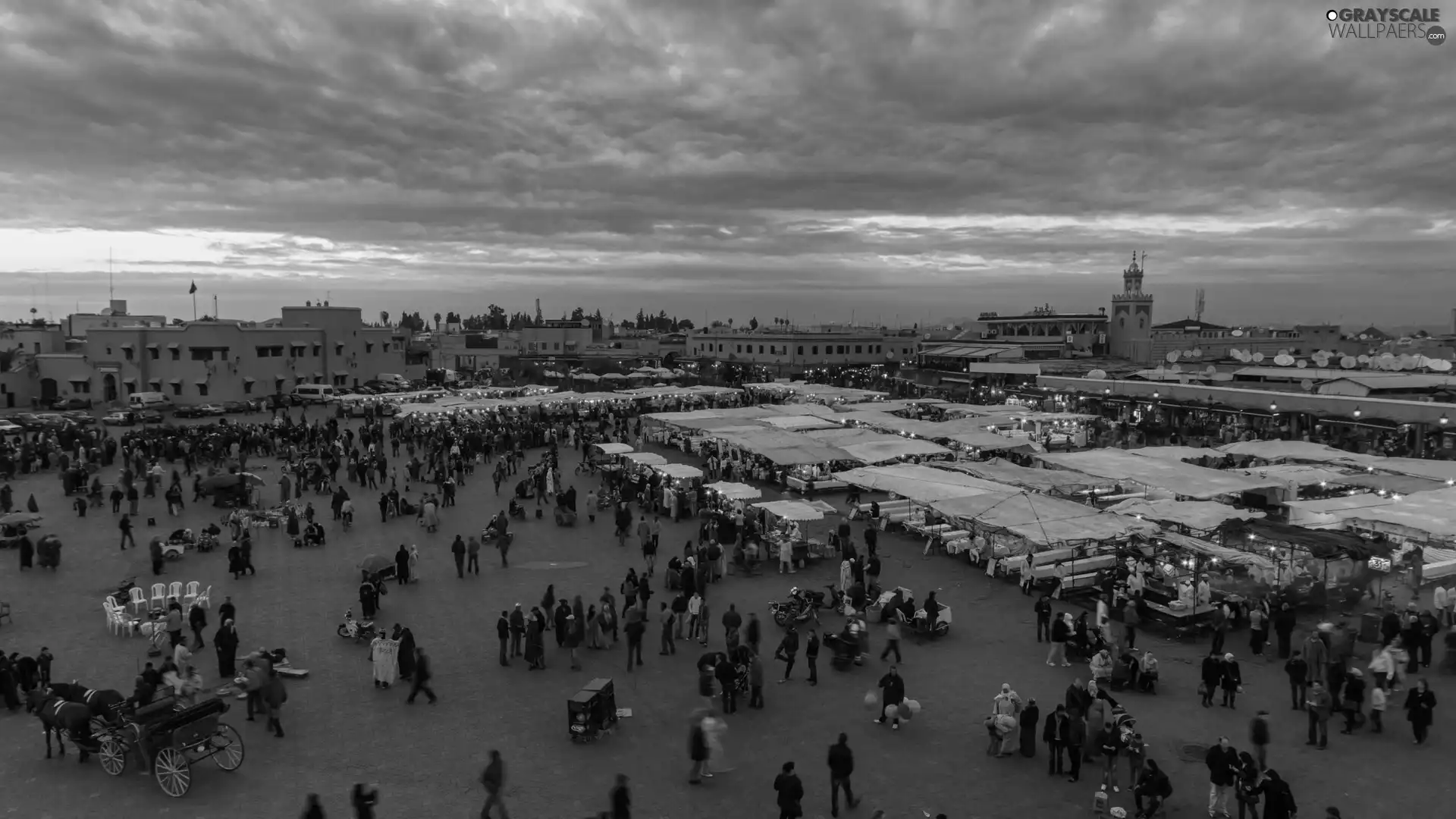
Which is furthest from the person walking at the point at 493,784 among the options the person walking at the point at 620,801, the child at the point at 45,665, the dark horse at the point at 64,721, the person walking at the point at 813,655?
Result: the child at the point at 45,665

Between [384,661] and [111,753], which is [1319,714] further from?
[111,753]

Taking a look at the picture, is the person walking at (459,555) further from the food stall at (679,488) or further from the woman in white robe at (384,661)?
the food stall at (679,488)

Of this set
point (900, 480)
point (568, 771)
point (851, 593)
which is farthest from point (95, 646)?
point (900, 480)

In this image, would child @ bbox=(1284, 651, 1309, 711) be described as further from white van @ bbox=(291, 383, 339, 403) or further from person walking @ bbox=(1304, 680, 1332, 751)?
white van @ bbox=(291, 383, 339, 403)

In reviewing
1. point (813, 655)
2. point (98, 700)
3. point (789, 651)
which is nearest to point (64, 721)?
point (98, 700)

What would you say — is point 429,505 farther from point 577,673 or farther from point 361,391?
point 361,391
